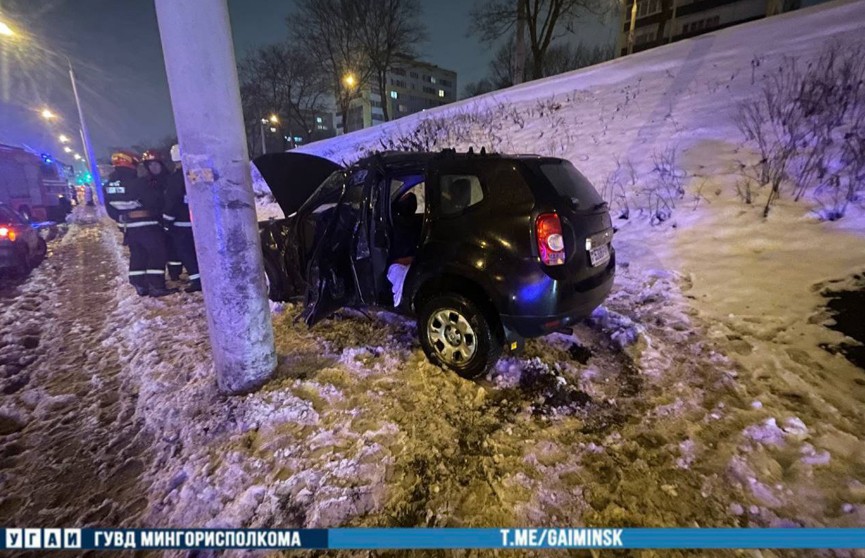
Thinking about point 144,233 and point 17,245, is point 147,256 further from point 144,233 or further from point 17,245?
point 17,245

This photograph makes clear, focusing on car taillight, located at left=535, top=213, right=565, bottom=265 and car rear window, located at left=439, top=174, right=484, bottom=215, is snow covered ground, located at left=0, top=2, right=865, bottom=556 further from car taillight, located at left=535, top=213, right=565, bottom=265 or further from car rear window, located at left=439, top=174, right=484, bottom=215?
car rear window, located at left=439, top=174, right=484, bottom=215

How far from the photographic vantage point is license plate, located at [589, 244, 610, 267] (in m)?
3.03

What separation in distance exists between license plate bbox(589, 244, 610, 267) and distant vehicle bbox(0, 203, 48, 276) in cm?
965

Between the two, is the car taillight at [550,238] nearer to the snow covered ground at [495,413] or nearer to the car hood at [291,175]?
the snow covered ground at [495,413]

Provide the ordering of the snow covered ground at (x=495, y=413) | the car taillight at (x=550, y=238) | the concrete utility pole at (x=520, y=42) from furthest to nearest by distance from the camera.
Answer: the concrete utility pole at (x=520, y=42) → the car taillight at (x=550, y=238) → the snow covered ground at (x=495, y=413)

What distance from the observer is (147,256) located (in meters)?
5.79

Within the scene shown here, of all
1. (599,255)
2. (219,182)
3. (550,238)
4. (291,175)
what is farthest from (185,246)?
(599,255)

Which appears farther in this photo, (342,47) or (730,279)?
(342,47)

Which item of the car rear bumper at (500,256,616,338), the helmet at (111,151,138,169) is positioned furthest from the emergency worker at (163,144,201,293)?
the car rear bumper at (500,256,616,338)

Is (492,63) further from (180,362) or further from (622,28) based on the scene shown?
(180,362)

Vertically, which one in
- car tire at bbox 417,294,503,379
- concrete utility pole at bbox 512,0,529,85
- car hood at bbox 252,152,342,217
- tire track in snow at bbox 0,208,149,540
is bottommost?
tire track in snow at bbox 0,208,149,540

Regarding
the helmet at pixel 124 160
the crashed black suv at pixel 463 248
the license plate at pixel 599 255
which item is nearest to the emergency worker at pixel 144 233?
the helmet at pixel 124 160

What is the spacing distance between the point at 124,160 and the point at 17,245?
2625 millimetres

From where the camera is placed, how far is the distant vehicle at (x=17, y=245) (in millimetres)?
6727
